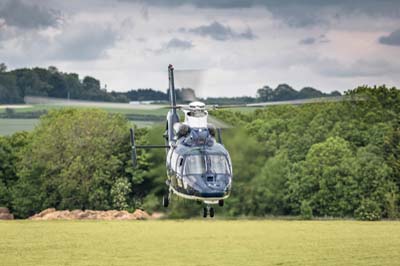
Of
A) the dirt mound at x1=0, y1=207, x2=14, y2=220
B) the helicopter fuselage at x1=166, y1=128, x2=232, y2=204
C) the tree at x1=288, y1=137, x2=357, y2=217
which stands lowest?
the dirt mound at x1=0, y1=207, x2=14, y2=220

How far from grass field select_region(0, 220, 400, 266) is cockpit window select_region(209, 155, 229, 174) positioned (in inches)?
1175

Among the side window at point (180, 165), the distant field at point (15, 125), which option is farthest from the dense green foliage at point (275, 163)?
A: the side window at point (180, 165)

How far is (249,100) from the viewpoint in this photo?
123 metres

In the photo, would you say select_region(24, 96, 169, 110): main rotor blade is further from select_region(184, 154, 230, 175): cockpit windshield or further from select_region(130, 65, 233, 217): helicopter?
select_region(184, 154, 230, 175): cockpit windshield

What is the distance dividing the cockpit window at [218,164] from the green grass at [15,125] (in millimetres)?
79460

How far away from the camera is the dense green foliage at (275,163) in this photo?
95.0 meters

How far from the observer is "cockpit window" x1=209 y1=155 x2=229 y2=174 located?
42.3 metres

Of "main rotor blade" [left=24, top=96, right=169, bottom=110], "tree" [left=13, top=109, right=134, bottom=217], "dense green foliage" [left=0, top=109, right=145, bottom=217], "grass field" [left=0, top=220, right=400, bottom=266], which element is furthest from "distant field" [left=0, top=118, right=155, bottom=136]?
"main rotor blade" [left=24, top=96, right=169, bottom=110]

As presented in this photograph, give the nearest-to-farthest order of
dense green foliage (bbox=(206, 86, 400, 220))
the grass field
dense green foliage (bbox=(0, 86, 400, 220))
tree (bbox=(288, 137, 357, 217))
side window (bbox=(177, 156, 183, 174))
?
side window (bbox=(177, 156, 183, 174))
the grass field
dense green foliage (bbox=(0, 86, 400, 220))
dense green foliage (bbox=(206, 86, 400, 220))
tree (bbox=(288, 137, 357, 217))

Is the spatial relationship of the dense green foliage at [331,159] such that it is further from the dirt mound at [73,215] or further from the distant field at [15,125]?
the distant field at [15,125]

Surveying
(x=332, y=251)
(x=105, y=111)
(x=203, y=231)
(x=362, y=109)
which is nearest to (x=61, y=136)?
(x=105, y=111)

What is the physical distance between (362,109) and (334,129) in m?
3.60

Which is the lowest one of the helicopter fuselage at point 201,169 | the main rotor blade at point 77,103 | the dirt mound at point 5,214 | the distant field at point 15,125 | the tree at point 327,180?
the dirt mound at point 5,214

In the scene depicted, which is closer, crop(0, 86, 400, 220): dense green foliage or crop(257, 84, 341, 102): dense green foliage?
crop(0, 86, 400, 220): dense green foliage
